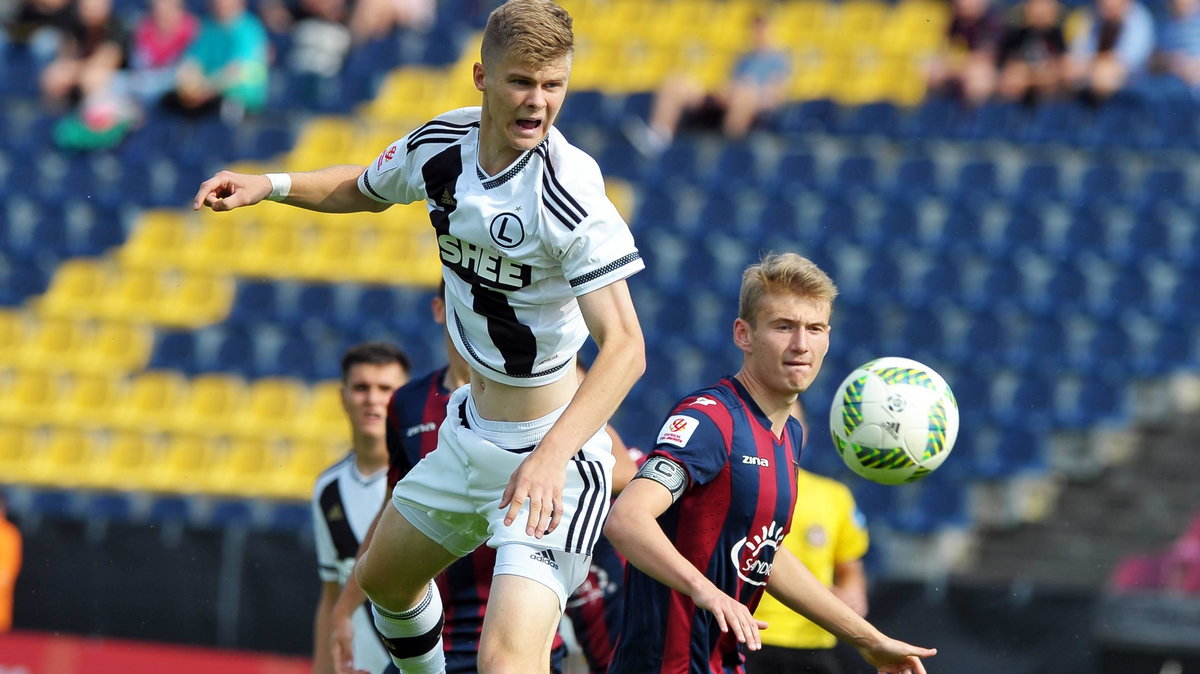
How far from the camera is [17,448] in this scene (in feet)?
47.2

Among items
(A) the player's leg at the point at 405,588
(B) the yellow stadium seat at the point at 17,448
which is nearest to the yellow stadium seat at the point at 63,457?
(B) the yellow stadium seat at the point at 17,448

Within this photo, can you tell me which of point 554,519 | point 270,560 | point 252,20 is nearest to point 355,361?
point 554,519

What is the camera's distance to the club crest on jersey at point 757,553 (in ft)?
16.7

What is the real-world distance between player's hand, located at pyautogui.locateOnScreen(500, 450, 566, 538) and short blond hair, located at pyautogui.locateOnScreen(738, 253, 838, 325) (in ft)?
3.77

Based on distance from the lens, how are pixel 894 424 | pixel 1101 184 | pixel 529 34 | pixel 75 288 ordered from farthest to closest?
pixel 75 288, pixel 1101 184, pixel 894 424, pixel 529 34

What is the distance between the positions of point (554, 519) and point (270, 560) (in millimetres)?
5934

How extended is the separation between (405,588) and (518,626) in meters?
0.67

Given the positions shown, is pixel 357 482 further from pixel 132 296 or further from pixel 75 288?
pixel 75 288

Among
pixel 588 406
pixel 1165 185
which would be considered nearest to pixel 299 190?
pixel 588 406

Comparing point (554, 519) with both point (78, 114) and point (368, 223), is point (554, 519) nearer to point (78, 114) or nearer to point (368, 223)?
point (368, 223)

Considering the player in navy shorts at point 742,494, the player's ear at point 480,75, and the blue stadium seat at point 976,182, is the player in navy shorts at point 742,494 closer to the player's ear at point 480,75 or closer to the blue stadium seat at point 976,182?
the player's ear at point 480,75

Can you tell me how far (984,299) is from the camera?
13266 millimetres

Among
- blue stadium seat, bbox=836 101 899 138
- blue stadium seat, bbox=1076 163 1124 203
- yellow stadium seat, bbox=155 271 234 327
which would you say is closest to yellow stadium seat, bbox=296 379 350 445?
yellow stadium seat, bbox=155 271 234 327

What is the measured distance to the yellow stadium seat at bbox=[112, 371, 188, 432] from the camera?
46.8 ft
